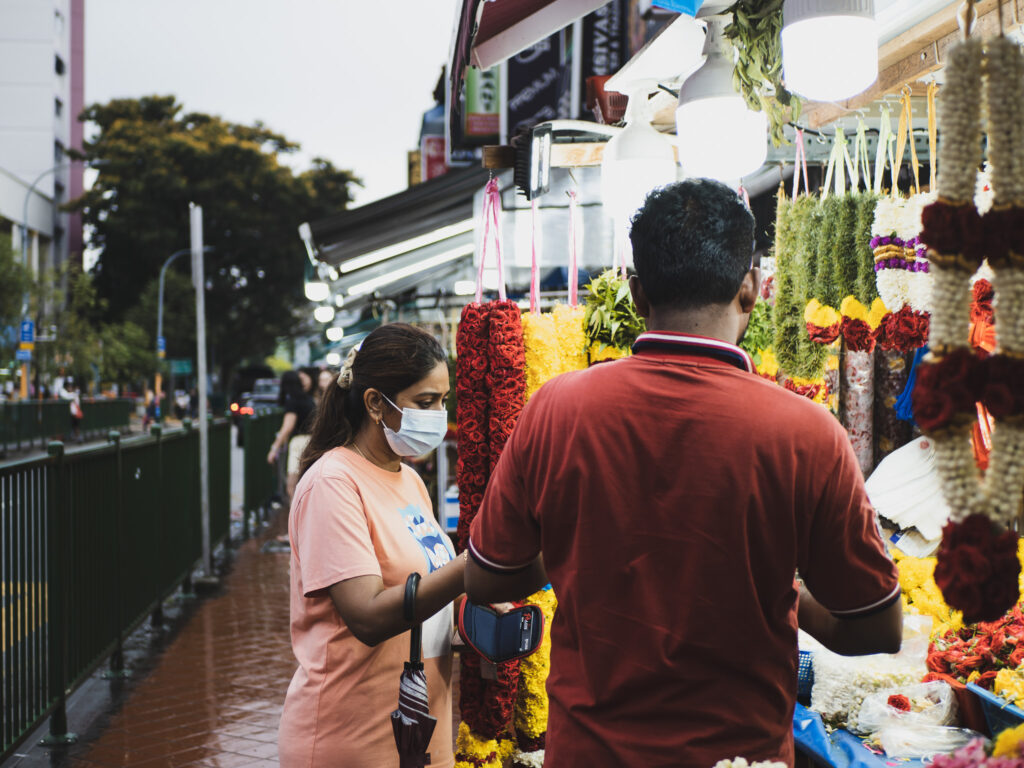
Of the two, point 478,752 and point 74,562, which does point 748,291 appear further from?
point 74,562

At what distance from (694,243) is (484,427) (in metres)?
1.84

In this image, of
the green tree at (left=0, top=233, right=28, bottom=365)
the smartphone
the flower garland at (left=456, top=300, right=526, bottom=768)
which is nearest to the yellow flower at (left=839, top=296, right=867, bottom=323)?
the flower garland at (left=456, top=300, right=526, bottom=768)

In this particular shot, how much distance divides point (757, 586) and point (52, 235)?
5129cm

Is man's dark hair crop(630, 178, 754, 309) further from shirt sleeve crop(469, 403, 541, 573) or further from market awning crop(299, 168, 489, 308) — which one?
market awning crop(299, 168, 489, 308)

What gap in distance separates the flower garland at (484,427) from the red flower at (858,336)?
116cm

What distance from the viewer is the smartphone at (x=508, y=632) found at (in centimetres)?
261

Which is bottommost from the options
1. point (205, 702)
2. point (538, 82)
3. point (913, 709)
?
point (205, 702)

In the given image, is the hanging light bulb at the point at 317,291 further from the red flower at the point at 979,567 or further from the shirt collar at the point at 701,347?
the red flower at the point at 979,567

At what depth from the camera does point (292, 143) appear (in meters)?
40.7

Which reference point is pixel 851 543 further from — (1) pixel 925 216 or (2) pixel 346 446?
(2) pixel 346 446

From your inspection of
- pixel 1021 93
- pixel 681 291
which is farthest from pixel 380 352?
pixel 1021 93

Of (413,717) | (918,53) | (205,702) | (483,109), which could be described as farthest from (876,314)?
(483,109)

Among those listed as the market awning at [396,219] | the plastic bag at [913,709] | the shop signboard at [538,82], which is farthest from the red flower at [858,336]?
the shop signboard at [538,82]

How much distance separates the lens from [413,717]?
233 centimetres
